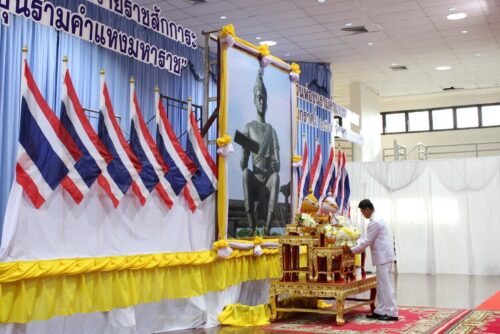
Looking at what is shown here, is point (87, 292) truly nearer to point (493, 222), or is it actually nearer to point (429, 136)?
point (493, 222)

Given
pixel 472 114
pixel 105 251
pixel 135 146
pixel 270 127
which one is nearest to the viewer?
pixel 105 251

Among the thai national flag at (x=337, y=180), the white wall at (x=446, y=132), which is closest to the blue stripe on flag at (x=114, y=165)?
the thai national flag at (x=337, y=180)

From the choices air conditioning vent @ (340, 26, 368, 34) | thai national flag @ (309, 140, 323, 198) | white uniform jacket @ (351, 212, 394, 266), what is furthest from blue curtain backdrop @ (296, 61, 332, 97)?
white uniform jacket @ (351, 212, 394, 266)

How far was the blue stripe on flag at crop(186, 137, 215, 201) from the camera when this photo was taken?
6988 mm

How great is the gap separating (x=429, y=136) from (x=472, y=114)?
1.50 meters

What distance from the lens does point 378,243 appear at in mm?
7273

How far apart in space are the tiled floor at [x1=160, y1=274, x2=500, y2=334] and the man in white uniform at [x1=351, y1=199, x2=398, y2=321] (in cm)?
159

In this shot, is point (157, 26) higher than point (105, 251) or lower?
higher

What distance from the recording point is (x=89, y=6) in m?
10.3

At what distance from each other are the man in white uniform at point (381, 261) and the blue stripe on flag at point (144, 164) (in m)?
2.58

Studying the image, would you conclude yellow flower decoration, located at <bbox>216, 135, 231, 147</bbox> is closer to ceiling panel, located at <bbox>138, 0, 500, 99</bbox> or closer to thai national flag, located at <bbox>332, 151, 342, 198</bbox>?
thai national flag, located at <bbox>332, 151, 342, 198</bbox>

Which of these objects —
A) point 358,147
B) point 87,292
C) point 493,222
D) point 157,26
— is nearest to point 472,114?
point 358,147

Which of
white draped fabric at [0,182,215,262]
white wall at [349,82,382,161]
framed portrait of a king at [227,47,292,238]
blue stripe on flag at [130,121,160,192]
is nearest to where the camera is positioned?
white draped fabric at [0,182,215,262]

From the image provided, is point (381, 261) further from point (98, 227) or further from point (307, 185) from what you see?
point (98, 227)
